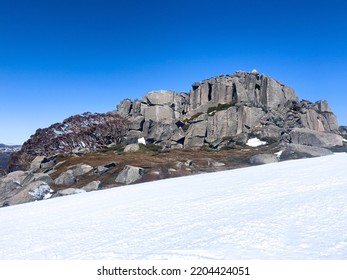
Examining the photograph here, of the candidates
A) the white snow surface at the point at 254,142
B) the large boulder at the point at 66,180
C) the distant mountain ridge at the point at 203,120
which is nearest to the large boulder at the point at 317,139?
the distant mountain ridge at the point at 203,120

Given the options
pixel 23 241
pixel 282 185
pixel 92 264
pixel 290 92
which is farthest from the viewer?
pixel 290 92

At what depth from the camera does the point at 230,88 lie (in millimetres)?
98875

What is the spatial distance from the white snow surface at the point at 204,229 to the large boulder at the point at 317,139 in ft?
151

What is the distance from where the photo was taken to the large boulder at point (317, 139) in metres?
55.3

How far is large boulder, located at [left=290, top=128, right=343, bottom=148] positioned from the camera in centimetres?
5534

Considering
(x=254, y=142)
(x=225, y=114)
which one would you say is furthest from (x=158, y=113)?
(x=254, y=142)

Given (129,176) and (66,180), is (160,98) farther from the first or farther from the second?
(129,176)

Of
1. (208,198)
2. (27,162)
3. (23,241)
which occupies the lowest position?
(23,241)

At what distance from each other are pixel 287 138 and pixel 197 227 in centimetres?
6137

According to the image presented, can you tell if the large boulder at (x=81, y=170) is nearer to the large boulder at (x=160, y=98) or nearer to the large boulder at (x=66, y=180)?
the large boulder at (x=66, y=180)

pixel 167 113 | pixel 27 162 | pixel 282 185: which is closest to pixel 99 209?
pixel 282 185

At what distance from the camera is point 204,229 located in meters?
8.33

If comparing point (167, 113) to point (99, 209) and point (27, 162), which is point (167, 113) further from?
point (99, 209)

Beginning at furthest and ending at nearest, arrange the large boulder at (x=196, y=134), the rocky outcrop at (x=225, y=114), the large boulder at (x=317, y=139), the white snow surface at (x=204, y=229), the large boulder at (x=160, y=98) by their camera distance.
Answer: the large boulder at (x=160, y=98)
the large boulder at (x=196, y=134)
the rocky outcrop at (x=225, y=114)
the large boulder at (x=317, y=139)
the white snow surface at (x=204, y=229)
